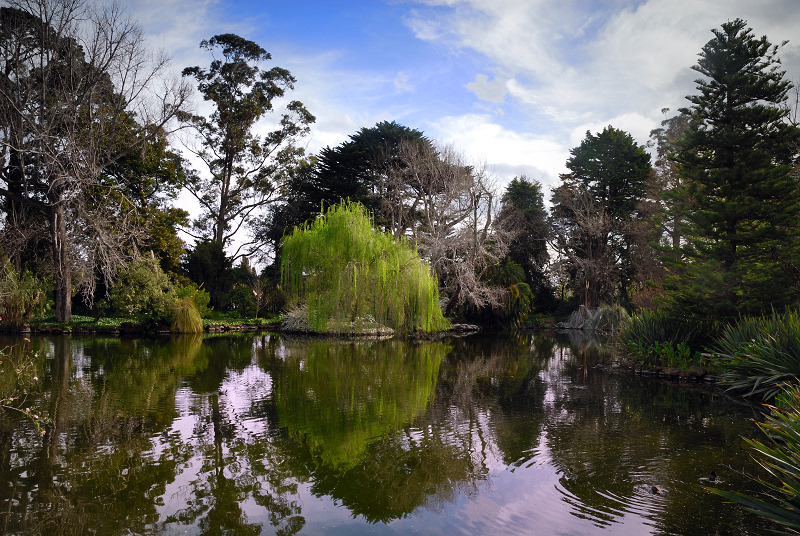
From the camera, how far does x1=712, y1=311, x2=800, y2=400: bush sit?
28.7ft

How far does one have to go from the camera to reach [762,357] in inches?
368

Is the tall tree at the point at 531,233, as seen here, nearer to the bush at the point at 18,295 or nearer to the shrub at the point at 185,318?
the shrub at the point at 185,318

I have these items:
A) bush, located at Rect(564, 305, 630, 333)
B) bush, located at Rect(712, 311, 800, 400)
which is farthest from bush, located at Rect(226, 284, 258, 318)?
bush, located at Rect(712, 311, 800, 400)

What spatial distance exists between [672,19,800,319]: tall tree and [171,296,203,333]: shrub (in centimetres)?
1727

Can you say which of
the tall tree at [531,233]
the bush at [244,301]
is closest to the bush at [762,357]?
the bush at [244,301]

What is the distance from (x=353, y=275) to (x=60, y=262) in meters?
11.6

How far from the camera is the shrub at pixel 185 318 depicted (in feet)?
70.8

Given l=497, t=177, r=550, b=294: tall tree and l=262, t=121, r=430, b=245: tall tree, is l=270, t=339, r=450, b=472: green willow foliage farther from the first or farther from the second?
l=497, t=177, r=550, b=294: tall tree

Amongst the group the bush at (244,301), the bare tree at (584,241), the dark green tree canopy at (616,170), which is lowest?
the bush at (244,301)

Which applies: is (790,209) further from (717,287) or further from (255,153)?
(255,153)

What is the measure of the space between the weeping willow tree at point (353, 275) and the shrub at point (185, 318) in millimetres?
4095

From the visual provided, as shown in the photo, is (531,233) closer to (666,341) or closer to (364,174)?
(364,174)

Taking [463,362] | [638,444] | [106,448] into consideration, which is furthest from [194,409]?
[463,362]

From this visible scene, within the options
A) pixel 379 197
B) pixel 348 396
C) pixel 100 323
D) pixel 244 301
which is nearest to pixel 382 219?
pixel 379 197
